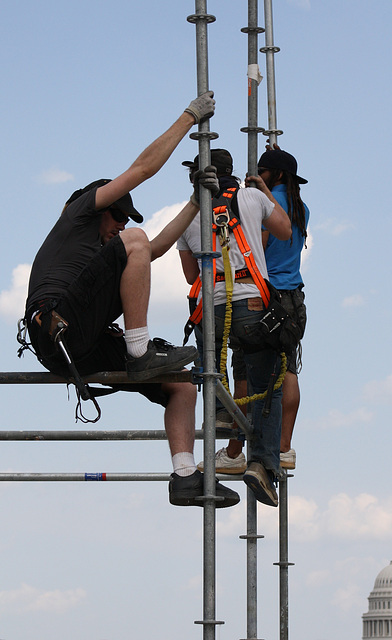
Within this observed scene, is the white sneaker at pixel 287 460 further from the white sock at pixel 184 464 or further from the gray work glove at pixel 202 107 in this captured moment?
the gray work glove at pixel 202 107

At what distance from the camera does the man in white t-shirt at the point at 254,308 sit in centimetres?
834

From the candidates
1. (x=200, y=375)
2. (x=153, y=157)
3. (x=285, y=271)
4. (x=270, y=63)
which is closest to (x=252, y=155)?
(x=285, y=271)

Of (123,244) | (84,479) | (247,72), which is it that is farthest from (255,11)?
(84,479)

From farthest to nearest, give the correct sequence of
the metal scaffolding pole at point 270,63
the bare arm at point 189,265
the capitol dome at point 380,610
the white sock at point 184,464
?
the capitol dome at point 380,610 → the metal scaffolding pole at point 270,63 → the bare arm at point 189,265 → the white sock at point 184,464

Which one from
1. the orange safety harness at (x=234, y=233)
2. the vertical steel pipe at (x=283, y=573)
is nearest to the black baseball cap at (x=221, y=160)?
the orange safety harness at (x=234, y=233)

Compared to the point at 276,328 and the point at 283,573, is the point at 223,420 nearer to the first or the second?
the point at 276,328

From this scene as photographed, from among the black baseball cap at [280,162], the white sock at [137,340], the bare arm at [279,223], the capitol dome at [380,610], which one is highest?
the capitol dome at [380,610]

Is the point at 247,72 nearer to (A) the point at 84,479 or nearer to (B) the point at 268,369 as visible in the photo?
(B) the point at 268,369

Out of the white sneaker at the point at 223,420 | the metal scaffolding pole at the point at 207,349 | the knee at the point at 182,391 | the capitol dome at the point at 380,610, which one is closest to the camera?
the metal scaffolding pole at the point at 207,349

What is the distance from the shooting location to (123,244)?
7238 mm

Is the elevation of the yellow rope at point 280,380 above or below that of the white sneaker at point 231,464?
above

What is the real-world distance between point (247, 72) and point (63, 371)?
353 cm

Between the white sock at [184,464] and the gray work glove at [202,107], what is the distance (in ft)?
7.10

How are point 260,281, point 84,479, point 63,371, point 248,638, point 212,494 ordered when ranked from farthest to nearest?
point 84,479 → point 248,638 → point 260,281 → point 63,371 → point 212,494
